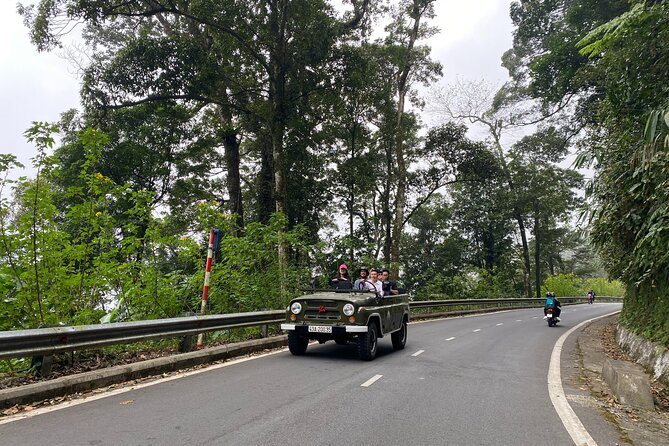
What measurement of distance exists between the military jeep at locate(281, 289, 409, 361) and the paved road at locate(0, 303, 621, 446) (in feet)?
1.57

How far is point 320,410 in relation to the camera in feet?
16.5

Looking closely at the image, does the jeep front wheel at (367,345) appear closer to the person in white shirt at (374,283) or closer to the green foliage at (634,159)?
the person in white shirt at (374,283)

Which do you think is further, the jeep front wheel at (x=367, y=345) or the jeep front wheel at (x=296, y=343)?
the jeep front wheel at (x=296, y=343)

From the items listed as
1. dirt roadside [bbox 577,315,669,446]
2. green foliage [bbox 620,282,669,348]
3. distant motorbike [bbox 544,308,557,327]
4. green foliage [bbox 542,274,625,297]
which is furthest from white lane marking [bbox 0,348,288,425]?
green foliage [bbox 542,274,625,297]

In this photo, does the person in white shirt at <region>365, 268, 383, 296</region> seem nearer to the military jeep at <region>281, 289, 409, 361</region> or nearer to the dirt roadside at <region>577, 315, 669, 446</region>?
the military jeep at <region>281, 289, 409, 361</region>

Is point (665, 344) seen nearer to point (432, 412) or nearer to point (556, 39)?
point (432, 412)

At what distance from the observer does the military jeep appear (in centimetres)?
817

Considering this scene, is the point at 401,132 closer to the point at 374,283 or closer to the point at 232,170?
the point at 232,170

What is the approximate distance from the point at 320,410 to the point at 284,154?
663 inches

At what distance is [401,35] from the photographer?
26.4m

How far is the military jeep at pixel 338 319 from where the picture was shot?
26.8ft

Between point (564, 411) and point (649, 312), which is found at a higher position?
point (649, 312)

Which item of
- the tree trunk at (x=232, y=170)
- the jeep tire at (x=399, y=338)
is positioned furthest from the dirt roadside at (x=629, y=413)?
the tree trunk at (x=232, y=170)

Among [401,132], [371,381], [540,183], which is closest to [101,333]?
[371,381]
